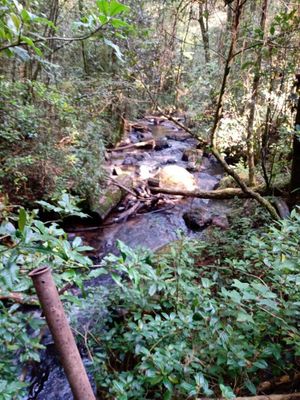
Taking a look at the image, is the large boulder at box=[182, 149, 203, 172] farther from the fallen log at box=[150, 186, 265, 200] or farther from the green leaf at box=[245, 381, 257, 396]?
the green leaf at box=[245, 381, 257, 396]

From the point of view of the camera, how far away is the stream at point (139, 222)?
2.81 meters

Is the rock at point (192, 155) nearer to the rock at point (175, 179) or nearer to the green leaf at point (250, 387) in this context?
the rock at point (175, 179)

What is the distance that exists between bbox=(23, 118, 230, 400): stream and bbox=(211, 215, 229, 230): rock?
6.2 inches

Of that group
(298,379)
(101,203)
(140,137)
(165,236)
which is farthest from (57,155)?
(140,137)

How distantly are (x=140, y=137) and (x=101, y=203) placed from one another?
7.61 metres

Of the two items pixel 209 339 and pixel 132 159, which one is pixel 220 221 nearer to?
pixel 209 339

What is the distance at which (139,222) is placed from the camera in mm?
6121

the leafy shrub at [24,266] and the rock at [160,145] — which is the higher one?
the leafy shrub at [24,266]

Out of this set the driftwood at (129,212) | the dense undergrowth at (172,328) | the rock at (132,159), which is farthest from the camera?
the rock at (132,159)

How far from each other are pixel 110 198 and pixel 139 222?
82 cm

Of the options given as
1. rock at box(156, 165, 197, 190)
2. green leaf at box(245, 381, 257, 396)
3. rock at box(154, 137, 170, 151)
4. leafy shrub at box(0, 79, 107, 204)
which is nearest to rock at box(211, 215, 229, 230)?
rock at box(156, 165, 197, 190)

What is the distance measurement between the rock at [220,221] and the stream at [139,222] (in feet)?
0.52

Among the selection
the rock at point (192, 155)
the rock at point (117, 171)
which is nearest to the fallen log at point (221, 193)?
the rock at point (117, 171)

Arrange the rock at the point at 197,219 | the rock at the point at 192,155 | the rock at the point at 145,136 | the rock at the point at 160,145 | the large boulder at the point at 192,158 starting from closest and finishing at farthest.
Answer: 1. the rock at the point at 197,219
2. the large boulder at the point at 192,158
3. the rock at the point at 192,155
4. the rock at the point at 160,145
5. the rock at the point at 145,136
